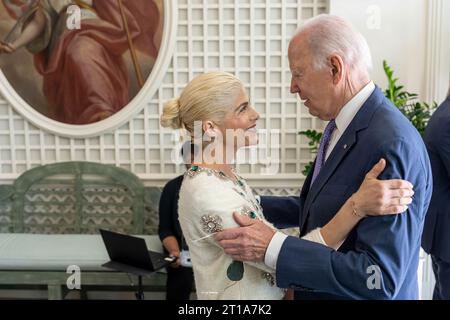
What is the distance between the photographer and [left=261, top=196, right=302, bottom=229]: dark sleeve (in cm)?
167

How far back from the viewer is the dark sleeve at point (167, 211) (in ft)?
9.96

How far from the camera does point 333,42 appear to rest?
4.22 ft

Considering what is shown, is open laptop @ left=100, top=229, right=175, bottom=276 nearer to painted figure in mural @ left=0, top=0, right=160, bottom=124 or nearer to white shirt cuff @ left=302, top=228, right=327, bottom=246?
painted figure in mural @ left=0, top=0, right=160, bottom=124

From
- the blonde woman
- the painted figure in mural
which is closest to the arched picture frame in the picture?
the painted figure in mural

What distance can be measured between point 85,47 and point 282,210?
7.67 feet

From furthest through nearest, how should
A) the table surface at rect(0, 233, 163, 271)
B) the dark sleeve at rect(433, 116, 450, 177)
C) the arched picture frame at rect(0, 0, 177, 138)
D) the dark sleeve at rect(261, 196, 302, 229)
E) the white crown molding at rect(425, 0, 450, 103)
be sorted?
the arched picture frame at rect(0, 0, 177, 138) → the white crown molding at rect(425, 0, 450, 103) → the table surface at rect(0, 233, 163, 271) → the dark sleeve at rect(433, 116, 450, 177) → the dark sleeve at rect(261, 196, 302, 229)

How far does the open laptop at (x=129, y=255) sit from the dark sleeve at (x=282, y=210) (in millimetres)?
967

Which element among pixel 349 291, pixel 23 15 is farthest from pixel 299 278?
pixel 23 15

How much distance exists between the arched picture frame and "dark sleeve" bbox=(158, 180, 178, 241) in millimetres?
716

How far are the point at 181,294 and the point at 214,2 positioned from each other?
→ 1.89m

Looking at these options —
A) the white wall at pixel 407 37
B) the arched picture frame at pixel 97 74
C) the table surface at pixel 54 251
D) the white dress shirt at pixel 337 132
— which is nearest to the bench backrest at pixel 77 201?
the table surface at pixel 54 251

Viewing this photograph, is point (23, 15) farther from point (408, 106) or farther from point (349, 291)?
point (349, 291)

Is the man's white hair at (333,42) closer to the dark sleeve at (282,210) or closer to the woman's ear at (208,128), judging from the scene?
the woman's ear at (208,128)

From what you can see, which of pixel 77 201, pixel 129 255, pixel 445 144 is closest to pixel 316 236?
pixel 445 144
